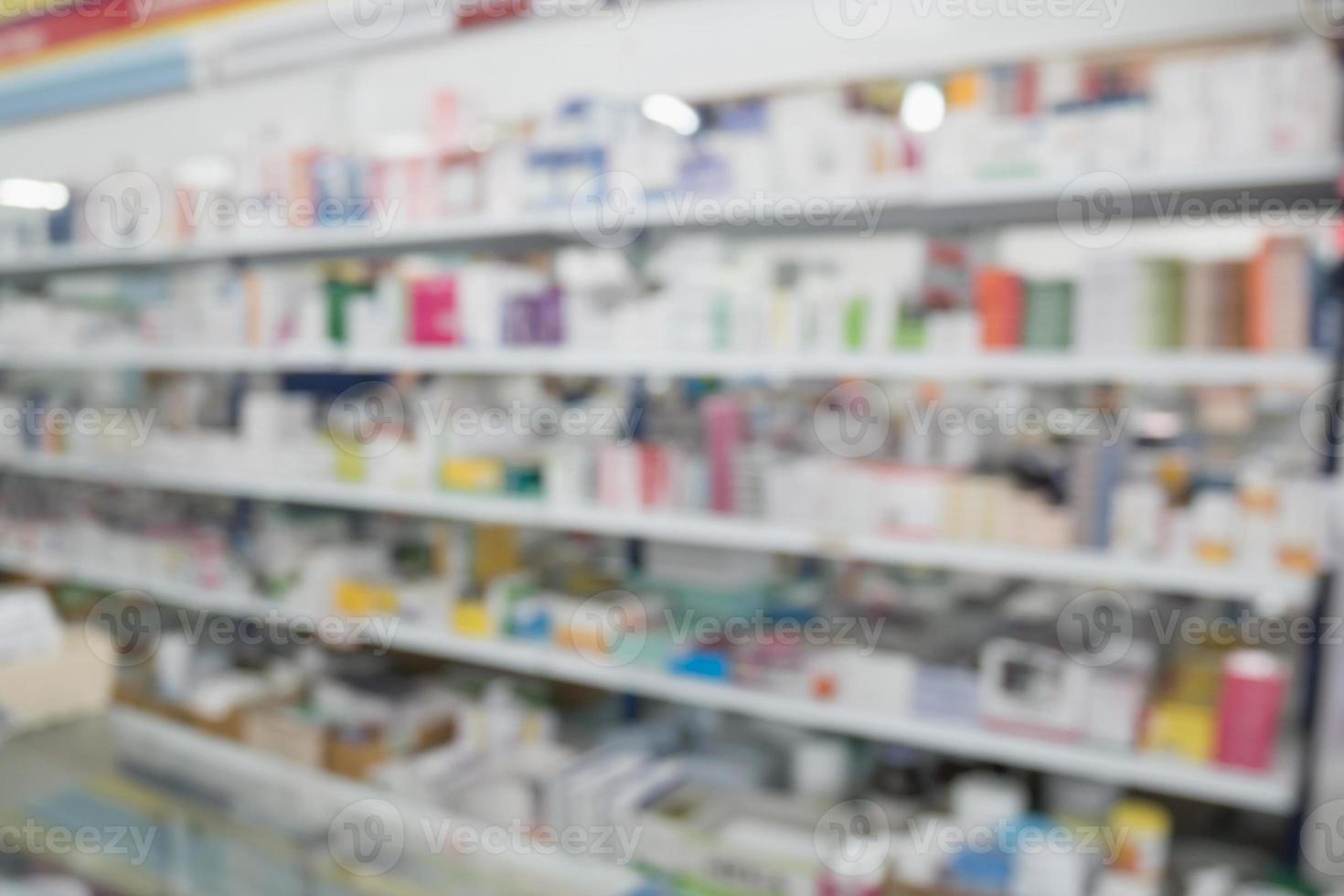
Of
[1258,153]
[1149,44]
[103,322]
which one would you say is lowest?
[103,322]

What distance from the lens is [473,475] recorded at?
3.38 meters

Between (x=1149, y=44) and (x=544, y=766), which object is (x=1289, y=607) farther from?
(x=544, y=766)

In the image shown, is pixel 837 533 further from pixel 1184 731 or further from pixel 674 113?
pixel 674 113

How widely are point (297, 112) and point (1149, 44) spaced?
327 centimetres

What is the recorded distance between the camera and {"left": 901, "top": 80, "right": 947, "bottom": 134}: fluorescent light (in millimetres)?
3041

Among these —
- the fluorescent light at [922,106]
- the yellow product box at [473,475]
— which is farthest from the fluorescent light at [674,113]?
the yellow product box at [473,475]

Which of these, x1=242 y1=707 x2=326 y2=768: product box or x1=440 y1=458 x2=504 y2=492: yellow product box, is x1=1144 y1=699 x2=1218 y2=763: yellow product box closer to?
x1=440 y1=458 x2=504 y2=492: yellow product box

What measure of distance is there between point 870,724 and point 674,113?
2044mm

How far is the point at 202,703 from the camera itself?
3592 mm

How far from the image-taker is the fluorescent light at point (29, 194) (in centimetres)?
509

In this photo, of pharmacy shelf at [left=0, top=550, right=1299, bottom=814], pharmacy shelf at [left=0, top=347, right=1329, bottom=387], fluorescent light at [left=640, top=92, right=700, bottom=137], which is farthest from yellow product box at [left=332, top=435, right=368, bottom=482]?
fluorescent light at [left=640, top=92, right=700, bottom=137]

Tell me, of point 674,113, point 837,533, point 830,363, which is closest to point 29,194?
point 674,113

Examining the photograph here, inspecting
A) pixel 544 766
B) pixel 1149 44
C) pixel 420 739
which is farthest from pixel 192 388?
pixel 1149 44

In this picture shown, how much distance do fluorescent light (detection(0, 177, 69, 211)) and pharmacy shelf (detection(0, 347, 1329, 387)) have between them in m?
1.57
